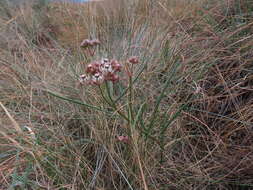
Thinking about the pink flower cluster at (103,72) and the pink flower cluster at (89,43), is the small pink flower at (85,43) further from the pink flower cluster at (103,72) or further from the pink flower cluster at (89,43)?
the pink flower cluster at (103,72)

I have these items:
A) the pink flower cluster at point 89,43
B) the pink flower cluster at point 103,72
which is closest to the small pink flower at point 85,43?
the pink flower cluster at point 89,43

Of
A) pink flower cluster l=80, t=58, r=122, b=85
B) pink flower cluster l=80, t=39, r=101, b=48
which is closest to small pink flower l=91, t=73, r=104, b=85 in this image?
pink flower cluster l=80, t=58, r=122, b=85

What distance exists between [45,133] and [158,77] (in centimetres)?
60

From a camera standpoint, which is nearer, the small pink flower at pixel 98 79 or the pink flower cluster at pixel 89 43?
the small pink flower at pixel 98 79

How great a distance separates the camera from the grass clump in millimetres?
729

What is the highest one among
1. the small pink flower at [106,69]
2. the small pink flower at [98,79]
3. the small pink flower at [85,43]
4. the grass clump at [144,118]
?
the small pink flower at [85,43]

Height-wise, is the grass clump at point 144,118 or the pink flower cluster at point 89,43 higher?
the pink flower cluster at point 89,43

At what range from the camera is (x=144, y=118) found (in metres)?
0.91

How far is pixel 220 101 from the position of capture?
0.95 m

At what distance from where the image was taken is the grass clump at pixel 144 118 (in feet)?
2.39

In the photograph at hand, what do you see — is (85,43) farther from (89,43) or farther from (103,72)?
(103,72)

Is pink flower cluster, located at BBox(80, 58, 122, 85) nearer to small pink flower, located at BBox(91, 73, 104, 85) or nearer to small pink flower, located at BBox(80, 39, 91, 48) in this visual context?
small pink flower, located at BBox(91, 73, 104, 85)

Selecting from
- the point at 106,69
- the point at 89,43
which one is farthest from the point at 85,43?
the point at 106,69

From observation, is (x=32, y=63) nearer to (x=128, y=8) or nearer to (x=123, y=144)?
(x=128, y=8)
